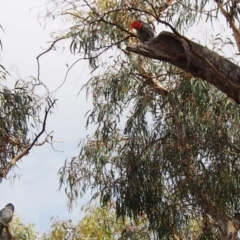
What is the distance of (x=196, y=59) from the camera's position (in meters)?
2.62

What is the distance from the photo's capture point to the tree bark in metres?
2.55

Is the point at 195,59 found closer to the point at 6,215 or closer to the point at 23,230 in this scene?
the point at 6,215

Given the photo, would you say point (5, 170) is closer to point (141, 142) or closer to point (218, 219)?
point (141, 142)

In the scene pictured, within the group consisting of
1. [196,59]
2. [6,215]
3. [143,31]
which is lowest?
[6,215]

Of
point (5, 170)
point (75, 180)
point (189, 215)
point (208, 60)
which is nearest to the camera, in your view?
point (208, 60)

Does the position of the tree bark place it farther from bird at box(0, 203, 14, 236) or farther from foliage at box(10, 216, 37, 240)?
foliage at box(10, 216, 37, 240)

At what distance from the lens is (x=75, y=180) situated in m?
5.33

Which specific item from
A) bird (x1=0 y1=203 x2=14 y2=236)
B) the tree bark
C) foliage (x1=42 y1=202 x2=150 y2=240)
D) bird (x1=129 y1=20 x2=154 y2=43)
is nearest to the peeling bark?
the tree bark

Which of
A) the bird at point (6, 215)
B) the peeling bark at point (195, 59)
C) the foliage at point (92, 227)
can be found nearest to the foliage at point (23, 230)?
the foliage at point (92, 227)

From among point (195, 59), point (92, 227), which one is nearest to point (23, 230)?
point (92, 227)

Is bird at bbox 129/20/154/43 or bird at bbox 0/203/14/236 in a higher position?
bird at bbox 129/20/154/43

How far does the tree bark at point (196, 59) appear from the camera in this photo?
8.38 ft

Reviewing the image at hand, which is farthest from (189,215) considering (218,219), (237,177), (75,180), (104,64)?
(104,64)

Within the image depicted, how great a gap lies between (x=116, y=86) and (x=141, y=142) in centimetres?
56
